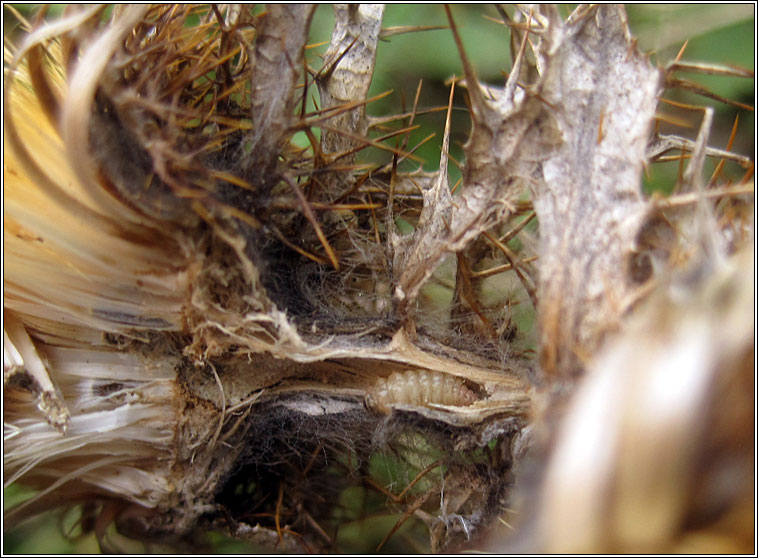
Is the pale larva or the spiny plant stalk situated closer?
the spiny plant stalk

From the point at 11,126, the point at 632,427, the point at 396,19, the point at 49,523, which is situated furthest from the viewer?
the point at 396,19

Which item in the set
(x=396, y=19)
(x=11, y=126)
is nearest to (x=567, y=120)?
(x=11, y=126)

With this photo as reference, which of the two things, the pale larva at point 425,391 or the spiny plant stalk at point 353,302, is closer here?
the spiny plant stalk at point 353,302

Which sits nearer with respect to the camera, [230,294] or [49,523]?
[230,294]

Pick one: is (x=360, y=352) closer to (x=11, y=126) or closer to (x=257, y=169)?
Result: (x=257, y=169)

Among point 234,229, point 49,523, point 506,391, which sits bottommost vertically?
point 49,523

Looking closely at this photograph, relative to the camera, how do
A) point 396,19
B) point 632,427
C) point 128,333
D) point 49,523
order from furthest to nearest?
point 396,19 → point 49,523 → point 128,333 → point 632,427
